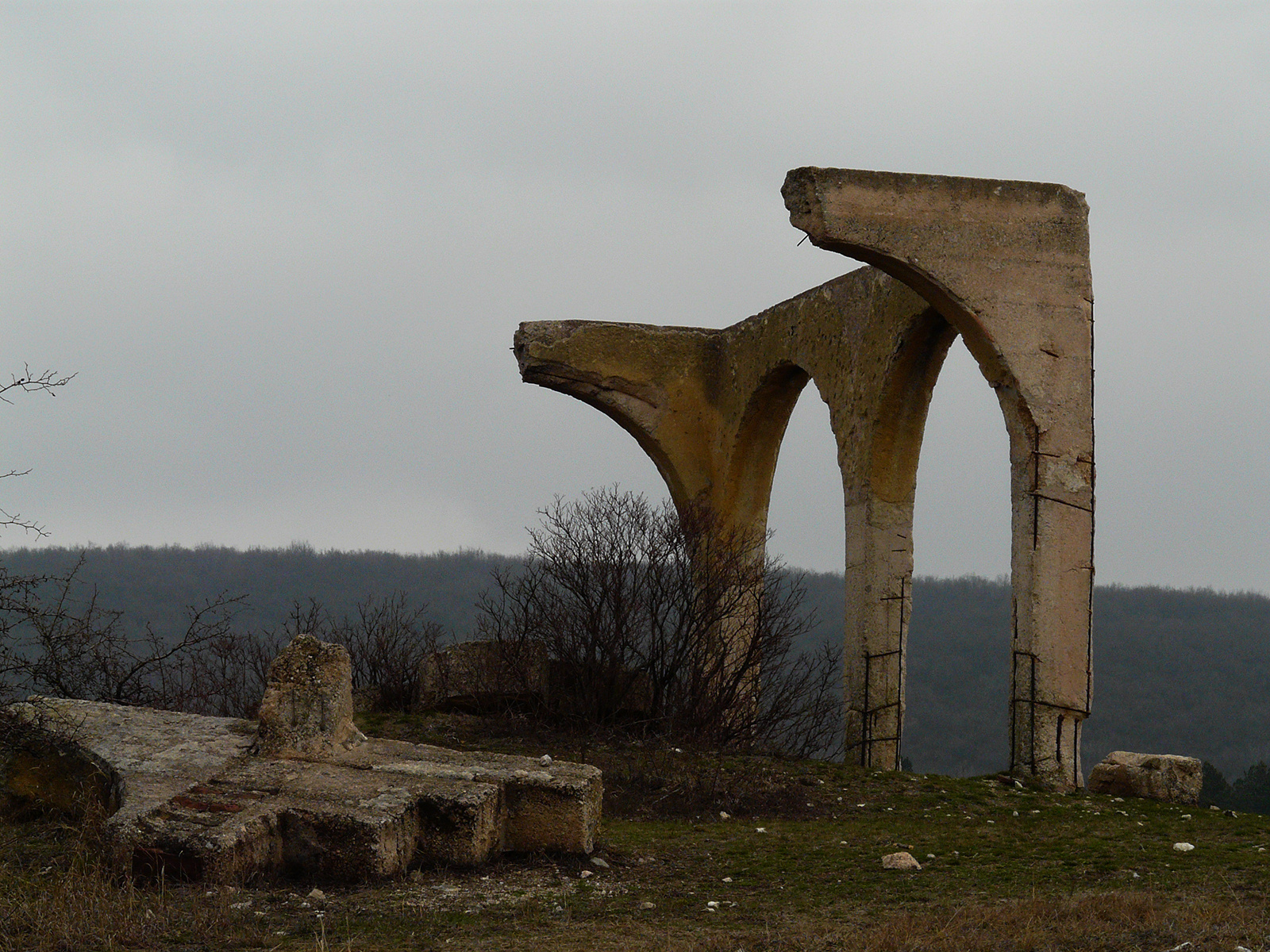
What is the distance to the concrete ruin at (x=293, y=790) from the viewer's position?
613 centimetres

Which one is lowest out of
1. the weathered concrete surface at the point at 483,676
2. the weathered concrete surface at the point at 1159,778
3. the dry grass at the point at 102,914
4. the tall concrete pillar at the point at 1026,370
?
the dry grass at the point at 102,914

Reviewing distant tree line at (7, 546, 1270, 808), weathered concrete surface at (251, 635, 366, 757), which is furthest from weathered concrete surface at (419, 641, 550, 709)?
distant tree line at (7, 546, 1270, 808)

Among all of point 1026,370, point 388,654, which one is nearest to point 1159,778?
point 1026,370

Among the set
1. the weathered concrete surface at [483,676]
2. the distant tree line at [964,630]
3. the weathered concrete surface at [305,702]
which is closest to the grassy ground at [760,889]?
the weathered concrete surface at [305,702]

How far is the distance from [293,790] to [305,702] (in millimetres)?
736

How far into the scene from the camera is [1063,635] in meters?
10.2

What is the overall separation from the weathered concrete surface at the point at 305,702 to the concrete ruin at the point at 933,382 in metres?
4.68

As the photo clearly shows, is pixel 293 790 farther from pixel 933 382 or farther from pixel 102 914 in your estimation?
pixel 933 382

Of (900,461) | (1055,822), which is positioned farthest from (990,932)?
(900,461)

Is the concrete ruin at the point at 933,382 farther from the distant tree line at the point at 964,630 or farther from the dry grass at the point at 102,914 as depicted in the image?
the distant tree line at the point at 964,630

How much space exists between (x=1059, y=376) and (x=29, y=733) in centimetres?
703

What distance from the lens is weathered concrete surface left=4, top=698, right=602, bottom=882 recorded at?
6070 millimetres

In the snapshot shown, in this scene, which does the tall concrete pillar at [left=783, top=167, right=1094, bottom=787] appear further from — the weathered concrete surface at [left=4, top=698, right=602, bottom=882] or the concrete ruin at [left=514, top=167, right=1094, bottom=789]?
the weathered concrete surface at [left=4, top=698, right=602, bottom=882]

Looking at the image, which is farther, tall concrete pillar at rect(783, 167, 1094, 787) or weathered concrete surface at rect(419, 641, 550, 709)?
weathered concrete surface at rect(419, 641, 550, 709)
